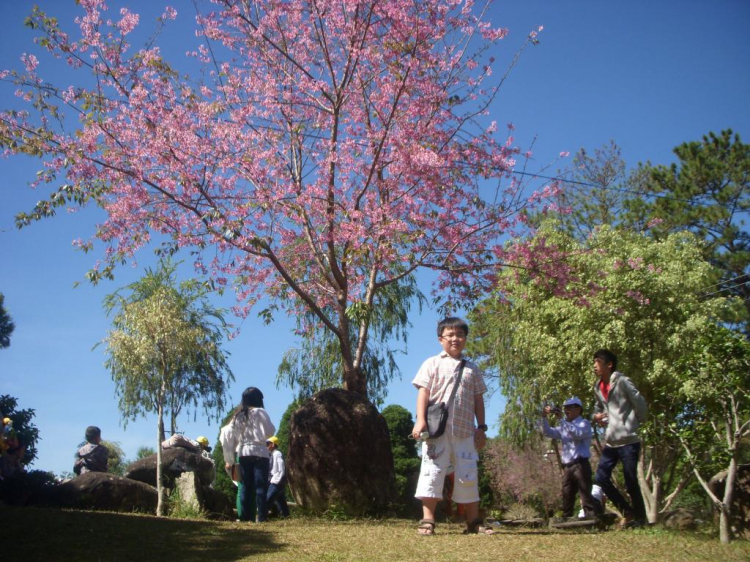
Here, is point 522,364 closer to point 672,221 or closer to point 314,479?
point 672,221

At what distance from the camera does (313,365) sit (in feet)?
78.2

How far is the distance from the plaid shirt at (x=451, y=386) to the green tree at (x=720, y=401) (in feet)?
6.59

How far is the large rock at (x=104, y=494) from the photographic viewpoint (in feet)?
31.8

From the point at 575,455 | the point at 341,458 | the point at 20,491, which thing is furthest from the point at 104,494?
the point at 575,455

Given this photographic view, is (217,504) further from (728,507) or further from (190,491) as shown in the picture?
(728,507)

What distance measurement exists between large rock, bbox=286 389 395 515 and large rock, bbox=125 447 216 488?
14.1 feet

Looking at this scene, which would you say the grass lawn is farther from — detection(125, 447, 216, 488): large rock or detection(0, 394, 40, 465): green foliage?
detection(0, 394, 40, 465): green foliage

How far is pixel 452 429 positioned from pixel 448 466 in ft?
1.18

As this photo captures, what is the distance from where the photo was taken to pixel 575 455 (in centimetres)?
873

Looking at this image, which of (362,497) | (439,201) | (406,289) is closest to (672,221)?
(406,289)

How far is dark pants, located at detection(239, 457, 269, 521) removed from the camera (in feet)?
29.0

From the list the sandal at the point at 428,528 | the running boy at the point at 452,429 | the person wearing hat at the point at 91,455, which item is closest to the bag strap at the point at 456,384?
the running boy at the point at 452,429

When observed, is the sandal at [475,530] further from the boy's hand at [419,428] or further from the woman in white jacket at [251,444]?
the woman in white jacket at [251,444]

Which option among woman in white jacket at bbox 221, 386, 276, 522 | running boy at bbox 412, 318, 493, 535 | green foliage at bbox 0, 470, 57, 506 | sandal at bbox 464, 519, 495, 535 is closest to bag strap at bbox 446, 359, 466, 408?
running boy at bbox 412, 318, 493, 535
